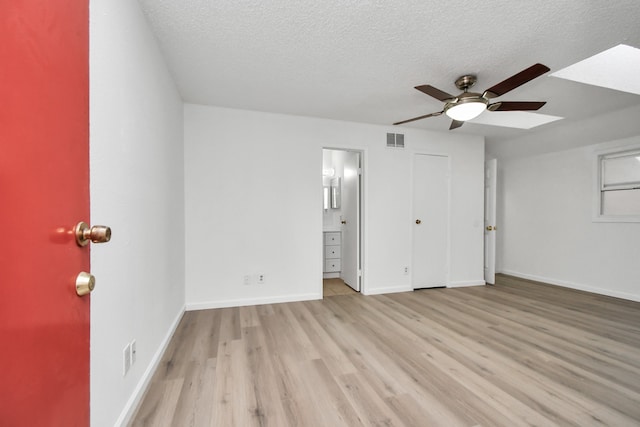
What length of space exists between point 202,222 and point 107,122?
206 centimetres

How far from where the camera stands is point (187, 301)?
3.09 metres

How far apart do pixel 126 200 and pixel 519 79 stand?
8.88 feet

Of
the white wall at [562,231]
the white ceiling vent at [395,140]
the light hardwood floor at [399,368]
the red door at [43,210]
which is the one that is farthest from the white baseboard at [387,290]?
the red door at [43,210]

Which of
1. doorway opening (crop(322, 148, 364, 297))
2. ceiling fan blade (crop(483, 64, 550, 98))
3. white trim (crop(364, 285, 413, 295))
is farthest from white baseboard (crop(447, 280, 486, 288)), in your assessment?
ceiling fan blade (crop(483, 64, 550, 98))

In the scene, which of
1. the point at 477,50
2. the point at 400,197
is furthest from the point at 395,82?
the point at 400,197

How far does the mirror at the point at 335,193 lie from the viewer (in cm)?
507

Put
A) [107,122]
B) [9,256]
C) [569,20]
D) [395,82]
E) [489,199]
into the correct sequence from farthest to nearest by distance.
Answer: [489,199] < [395,82] < [569,20] < [107,122] < [9,256]

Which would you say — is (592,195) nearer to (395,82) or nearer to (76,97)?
(395,82)

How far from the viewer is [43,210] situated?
0.57m

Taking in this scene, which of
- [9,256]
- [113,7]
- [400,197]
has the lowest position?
[9,256]

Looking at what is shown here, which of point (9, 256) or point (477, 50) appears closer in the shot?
point (9, 256)

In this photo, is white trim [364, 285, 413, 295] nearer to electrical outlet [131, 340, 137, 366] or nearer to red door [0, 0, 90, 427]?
electrical outlet [131, 340, 137, 366]

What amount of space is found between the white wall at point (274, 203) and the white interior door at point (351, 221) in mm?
166

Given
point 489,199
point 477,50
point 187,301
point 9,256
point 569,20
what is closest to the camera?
point 9,256
